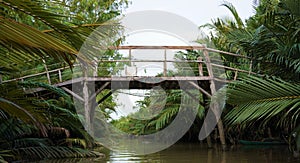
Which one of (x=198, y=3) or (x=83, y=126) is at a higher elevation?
(x=198, y=3)

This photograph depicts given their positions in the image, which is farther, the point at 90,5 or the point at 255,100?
the point at 90,5

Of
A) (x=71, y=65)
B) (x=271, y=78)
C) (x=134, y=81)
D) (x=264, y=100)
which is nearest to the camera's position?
(x=71, y=65)

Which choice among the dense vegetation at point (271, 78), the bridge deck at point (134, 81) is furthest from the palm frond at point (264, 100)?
the bridge deck at point (134, 81)

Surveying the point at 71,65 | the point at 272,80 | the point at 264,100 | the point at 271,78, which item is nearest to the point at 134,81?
the point at 271,78

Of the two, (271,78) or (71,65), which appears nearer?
(71,65)

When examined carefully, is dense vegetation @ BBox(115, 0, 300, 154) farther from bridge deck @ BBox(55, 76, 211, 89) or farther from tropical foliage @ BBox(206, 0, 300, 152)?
bridge deck @ BBox(55, 76, 211, 89)

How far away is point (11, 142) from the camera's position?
7.10 metres

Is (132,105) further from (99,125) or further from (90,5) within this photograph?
(90,5)

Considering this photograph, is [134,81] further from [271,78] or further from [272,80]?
[272,80]

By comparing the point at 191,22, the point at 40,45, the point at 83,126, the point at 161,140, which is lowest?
the point at 161,140

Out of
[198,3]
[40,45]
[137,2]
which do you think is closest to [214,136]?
[198,3]

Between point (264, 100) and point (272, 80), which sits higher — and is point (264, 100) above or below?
below

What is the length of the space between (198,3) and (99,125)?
6.15 m

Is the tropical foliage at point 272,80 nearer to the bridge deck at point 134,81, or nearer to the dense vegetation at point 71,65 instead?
the dense vegetation at point 71,65
